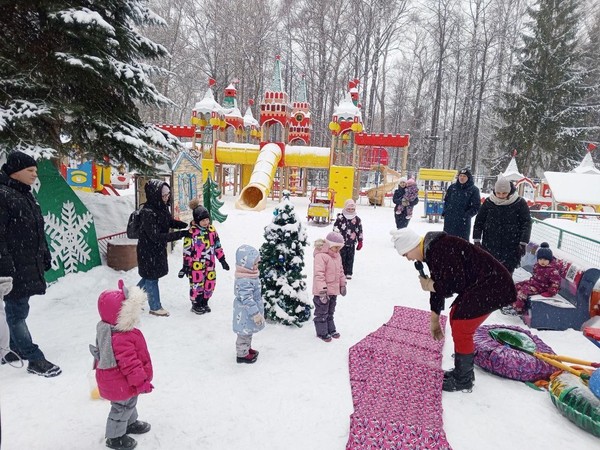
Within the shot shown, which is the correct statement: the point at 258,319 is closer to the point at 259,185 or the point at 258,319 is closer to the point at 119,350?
the point at 119,350

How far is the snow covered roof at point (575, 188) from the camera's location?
12.7 metres

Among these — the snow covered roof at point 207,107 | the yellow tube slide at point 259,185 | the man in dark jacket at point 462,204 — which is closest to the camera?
the man in dark jacket at point 462,204

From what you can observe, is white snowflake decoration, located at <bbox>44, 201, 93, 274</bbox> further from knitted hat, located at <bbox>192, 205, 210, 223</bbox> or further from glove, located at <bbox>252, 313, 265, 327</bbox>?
glove, located at <bbox>252, 313, 265, 327</bbox>

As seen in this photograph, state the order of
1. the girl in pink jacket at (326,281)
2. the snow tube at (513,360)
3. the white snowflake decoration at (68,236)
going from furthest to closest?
1. the white snowflake decoration at (68,236)
2. the girl in pink jacket at (326,281)
3. the snow tube at (513,360)

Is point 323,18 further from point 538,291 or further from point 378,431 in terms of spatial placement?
point 378,431

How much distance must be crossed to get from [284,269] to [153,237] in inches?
67.1

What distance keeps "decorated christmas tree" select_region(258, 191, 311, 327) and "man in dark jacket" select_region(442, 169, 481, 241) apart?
341cm

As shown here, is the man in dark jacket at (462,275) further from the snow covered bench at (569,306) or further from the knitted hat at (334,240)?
the snow covered bench at (569,306)

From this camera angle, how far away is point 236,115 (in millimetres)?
21203

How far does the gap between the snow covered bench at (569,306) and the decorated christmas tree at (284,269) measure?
9.94 feet

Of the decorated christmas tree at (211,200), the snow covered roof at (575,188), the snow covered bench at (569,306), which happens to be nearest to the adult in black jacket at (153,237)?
the snow covered bench at (569,306)

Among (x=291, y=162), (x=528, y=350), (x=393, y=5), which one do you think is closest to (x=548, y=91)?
(x=393, y=5)

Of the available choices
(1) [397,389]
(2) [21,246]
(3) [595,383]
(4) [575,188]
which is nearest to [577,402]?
(3) [595,383]

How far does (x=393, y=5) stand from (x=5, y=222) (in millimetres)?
30881
